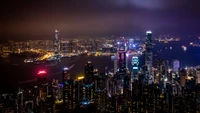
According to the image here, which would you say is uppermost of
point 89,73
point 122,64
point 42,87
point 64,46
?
point 64,46

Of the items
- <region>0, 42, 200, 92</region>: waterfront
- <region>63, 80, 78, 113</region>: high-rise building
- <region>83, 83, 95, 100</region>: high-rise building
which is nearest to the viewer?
<region>63, 80, 78, 113</region>: high-rise building

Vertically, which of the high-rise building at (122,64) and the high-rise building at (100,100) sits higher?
the high-rise building at (122,64)

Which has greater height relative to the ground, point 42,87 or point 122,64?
point 122,64

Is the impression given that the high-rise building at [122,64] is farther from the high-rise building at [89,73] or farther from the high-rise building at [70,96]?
the high-rise building at [70,96]

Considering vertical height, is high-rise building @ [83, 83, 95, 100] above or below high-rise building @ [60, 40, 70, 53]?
below

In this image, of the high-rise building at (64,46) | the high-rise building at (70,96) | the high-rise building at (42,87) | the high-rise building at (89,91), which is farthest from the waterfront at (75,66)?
the high-rise building at (89,91)

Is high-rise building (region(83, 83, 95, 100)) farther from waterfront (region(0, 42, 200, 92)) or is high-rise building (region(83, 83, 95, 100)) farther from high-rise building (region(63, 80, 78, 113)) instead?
waterfront (region(0, 42, 200, 92))

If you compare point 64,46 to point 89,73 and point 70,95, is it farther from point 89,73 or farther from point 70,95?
point 70,95

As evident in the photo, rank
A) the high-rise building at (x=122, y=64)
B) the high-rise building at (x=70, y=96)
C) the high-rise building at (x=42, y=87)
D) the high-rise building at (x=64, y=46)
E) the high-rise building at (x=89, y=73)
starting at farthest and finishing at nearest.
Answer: the high-rise building at (x=64, y=46)
the high-rise building at (x=122, y=64)
the high-rise building at (x=89, y=73)
the high-rise building at (x=42, y=87)
the high-rise building at (x=70, y=96)

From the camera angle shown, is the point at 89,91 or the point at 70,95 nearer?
the point at 70,95

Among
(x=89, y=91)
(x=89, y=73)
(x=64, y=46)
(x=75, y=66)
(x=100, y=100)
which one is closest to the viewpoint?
(x=100, y=100)

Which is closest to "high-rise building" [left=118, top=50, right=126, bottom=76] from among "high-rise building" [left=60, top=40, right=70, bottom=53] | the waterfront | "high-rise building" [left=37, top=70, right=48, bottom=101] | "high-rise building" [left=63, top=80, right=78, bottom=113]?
the waterfront

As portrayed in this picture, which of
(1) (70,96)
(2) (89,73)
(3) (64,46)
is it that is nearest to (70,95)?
(1) (70,96)
